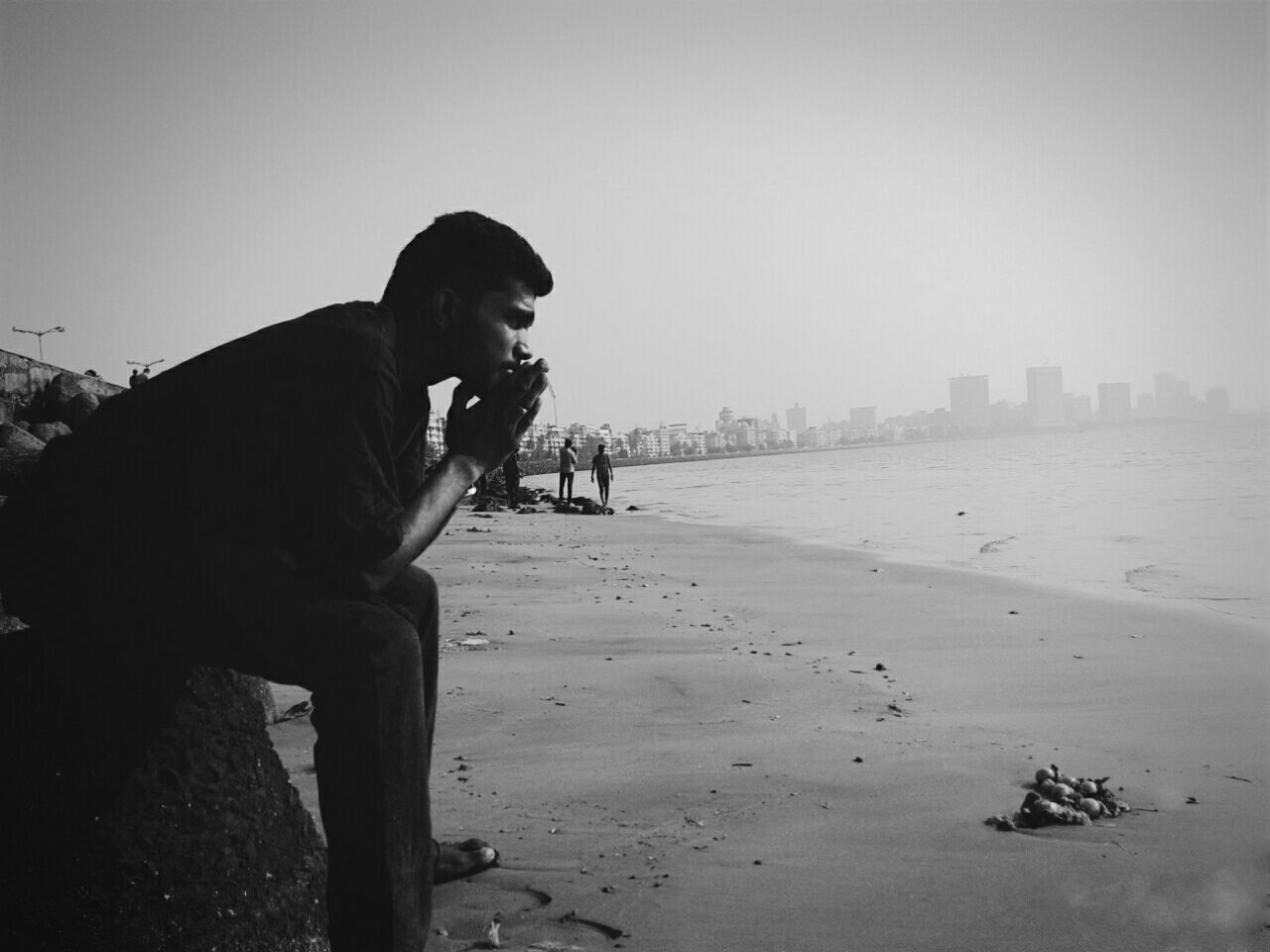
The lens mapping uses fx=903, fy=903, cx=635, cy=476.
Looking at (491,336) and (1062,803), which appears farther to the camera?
(1062,803)

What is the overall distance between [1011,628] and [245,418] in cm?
660

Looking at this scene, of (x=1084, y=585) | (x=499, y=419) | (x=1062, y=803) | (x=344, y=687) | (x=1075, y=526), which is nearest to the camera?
(x=344, y=687)

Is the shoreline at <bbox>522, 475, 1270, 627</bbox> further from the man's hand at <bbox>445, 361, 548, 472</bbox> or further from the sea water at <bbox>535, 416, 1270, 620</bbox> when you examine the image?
the man's hand at <bbox>445, 361, 548, 472</bbox>

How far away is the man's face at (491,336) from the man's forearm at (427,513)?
22cm

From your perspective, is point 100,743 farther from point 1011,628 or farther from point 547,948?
point 1011,628

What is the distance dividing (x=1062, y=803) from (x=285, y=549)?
2.87m

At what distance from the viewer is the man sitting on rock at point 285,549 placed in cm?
157

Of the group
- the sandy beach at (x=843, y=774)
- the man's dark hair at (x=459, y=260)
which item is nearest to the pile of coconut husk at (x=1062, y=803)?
the sandy beach at (x=843, y=774)

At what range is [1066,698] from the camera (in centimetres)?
496

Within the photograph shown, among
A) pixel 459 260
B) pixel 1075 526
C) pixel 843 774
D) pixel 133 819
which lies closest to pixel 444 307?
pixel 459 260

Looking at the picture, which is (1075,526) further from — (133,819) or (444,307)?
(133,819)

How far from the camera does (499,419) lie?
196 cm

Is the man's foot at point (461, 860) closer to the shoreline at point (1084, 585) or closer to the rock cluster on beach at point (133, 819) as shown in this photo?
the rock cluster on beach at point (133, 819)

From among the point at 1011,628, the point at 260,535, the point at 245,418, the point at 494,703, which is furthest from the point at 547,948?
the point at 1011,628
